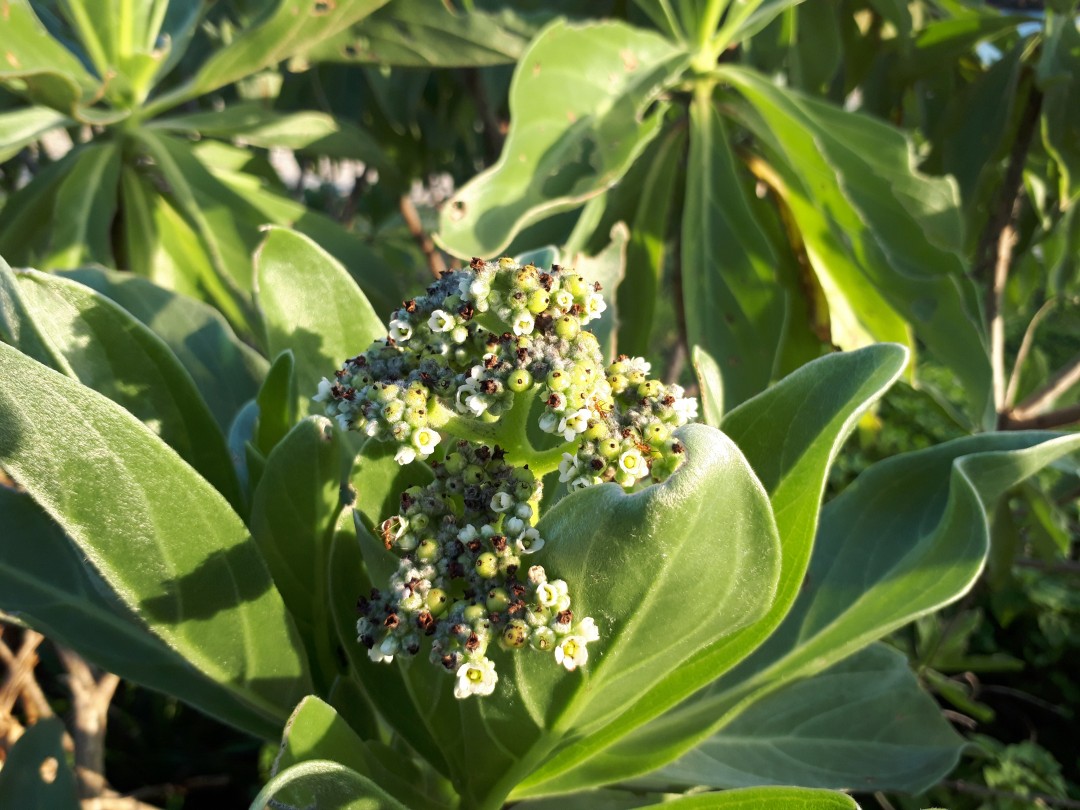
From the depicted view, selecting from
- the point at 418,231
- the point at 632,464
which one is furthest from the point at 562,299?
the point at 418,231

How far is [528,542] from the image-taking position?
62cm

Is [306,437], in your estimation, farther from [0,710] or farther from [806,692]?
[0,710]

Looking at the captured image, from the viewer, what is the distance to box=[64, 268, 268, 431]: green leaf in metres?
1.02

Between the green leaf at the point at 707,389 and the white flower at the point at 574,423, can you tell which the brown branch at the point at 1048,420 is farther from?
the white flower at the point at 574,423

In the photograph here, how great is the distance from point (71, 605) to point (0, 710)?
58 cm

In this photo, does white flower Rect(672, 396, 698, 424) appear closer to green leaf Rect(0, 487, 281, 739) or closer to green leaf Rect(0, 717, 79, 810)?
green leaf Rect(0, 487, 281, 739)

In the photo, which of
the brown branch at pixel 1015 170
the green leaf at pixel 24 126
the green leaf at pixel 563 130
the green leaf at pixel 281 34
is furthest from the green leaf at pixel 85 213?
Result: the brown branch at pixel 1015 170

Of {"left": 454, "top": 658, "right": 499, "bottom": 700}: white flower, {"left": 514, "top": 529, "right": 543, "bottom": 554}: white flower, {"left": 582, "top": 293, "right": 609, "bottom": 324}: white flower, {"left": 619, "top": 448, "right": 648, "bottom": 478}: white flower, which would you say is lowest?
{"left": 454, "top": 658, "right": 499, "bottom": 700}: white flower

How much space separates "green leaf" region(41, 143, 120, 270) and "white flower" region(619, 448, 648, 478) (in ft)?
3.69

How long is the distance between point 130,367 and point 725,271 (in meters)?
0.91

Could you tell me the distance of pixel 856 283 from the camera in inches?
55.2

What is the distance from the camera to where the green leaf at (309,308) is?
3.00 ft

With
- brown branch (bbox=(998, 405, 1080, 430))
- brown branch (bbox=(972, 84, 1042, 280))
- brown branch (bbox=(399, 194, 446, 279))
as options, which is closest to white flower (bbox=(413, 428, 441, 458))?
brown branch (bbox=(399, 194, 446, 279))

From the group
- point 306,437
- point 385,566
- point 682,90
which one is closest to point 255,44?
point 682,90
